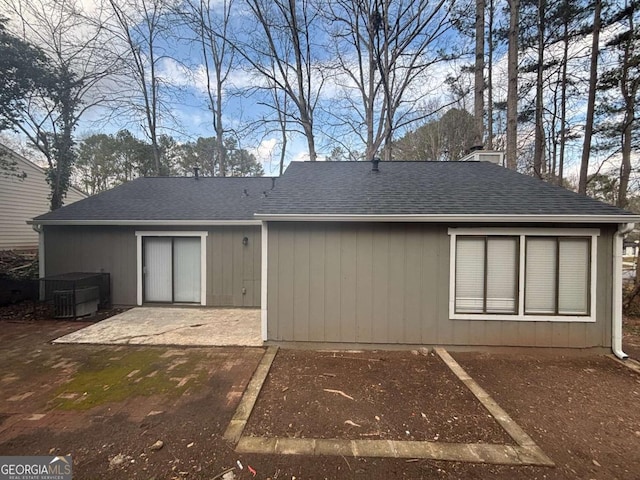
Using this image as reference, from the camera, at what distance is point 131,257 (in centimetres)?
683

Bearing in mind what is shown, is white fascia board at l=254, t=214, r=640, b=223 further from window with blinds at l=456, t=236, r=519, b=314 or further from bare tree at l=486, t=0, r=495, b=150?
bare tree at l=486, t=0, r=495, b=150

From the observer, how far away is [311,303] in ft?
14.8

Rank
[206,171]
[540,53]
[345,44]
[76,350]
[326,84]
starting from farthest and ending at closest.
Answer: [206,171] < [326,84] < [345,44] < [540,53] < [76,350]

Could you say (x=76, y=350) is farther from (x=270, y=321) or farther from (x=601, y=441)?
(x=601, y=441)

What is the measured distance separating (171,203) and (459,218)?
7.17 m

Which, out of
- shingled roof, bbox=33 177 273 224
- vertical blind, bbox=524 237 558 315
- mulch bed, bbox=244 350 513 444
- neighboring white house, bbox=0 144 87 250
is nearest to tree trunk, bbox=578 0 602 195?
vertical blind, bbox=524 237 558 315

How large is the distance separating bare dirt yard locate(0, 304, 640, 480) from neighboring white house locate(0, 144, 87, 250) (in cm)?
1194

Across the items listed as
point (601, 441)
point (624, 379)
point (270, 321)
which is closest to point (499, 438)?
point (601, 441)

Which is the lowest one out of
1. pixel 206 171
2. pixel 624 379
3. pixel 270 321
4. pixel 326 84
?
pixel 624 379

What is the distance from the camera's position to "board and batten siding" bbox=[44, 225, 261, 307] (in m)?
6.77

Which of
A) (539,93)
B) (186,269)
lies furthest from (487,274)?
(539,93)

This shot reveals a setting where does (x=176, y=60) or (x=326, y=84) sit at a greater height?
(x=176, y=60)

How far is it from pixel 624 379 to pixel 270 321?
5.04 meters

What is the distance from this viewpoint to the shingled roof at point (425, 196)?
4285mm
